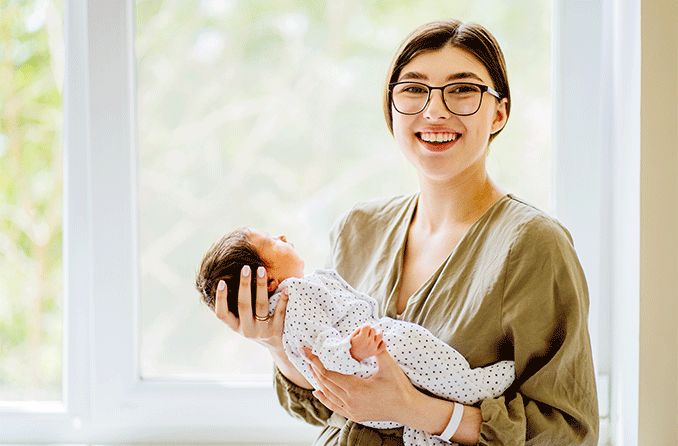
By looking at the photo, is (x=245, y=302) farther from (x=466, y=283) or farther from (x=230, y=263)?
(x=466, y=283)

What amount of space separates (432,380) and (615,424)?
0.63 meters

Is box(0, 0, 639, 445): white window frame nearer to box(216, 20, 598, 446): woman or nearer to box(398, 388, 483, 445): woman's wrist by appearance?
box(216, 20, 598, 446): woman

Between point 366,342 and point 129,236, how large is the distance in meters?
0.82

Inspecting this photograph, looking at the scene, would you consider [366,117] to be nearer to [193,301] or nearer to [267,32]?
[267,32]

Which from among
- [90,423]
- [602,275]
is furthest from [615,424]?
[90,423]

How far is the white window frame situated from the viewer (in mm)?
1830

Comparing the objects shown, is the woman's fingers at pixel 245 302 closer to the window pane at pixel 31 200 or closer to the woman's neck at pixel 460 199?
the woman's neck at pixel 460 199

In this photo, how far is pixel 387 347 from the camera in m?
1.36

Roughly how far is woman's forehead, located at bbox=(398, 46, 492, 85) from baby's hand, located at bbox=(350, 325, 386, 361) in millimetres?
421

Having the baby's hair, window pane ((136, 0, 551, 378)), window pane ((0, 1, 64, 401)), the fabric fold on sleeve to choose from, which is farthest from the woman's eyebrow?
window pane ((0, 1, 64, 401))

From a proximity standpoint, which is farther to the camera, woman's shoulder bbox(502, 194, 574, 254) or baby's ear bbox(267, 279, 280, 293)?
baby's ear bbox(267, 279, 280, 293)

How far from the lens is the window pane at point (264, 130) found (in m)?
1.89

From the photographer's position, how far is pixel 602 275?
73.2 inches

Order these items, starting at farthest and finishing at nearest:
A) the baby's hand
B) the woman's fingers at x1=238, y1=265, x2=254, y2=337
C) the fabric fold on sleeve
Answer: the fabric fold on sleeve → the woman's fingers at x1=238, y1=265, x2=254, y2=337 → the baby's hand
